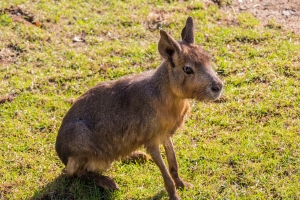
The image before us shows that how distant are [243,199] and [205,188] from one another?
1.29 ft

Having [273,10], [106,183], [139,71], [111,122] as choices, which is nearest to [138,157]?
[106,183]

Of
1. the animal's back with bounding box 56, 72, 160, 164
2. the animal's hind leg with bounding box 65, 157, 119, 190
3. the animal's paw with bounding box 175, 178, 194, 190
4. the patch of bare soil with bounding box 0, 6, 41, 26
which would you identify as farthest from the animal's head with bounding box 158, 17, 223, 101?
the patch of bare soil with bounding box 0, 6, 41, 26

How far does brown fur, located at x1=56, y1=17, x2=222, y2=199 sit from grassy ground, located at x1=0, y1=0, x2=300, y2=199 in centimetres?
34

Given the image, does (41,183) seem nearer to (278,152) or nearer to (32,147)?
(32,147)

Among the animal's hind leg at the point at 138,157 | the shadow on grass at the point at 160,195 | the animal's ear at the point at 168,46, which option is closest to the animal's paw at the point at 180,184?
the shadow on grass at the point at 160,195

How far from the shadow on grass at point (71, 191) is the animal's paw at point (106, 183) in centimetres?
4

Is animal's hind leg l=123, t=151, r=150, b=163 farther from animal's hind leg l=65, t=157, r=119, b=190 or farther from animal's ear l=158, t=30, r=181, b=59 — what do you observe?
animal's ear l=158, t=30, r=181, b=59

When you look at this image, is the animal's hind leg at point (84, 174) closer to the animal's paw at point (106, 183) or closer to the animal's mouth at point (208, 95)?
the animal's paw at point (106, 183)

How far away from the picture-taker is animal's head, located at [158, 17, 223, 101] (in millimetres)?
4570

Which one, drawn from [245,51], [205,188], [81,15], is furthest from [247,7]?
[205,188]

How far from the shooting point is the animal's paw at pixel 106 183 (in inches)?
205

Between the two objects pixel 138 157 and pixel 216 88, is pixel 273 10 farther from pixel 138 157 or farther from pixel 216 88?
pixel 216 88

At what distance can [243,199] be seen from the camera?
502 cm

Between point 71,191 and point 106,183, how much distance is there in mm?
359
